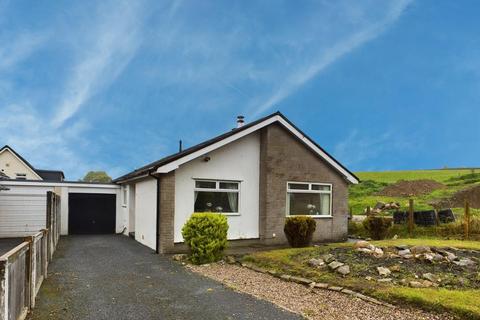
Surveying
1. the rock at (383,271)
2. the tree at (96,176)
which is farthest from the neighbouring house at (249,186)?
the tree at (96,176)

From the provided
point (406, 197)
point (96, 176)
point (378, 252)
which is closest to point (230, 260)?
point (378, 252)

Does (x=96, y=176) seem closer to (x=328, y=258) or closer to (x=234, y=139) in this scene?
(x=234, y=139)

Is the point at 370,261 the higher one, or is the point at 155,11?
the point at 155,11

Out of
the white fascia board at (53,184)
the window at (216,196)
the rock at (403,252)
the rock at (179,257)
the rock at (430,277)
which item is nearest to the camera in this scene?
the rock at (430,277)

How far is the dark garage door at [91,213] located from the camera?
20438 mm

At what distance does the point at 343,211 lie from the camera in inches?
685

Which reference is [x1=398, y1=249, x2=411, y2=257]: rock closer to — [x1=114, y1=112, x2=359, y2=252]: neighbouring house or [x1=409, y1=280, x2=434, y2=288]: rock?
[x1=409, y1=280, x2=434, y2=288]: rock

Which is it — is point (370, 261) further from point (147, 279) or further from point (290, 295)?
point (147, 279)

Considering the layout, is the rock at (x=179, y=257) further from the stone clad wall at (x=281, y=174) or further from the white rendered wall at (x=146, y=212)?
the stone clad wall at (x=281, y=174)

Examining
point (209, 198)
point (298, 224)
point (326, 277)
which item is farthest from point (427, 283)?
point (209, 198)

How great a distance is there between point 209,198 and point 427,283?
7.99 meters

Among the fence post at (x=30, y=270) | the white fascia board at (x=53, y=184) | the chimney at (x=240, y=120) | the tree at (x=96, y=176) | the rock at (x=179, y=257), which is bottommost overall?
the rock at (x=179, y=257)

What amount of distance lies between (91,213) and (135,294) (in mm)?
14209

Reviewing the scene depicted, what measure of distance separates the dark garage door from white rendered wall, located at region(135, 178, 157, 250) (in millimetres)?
4873
